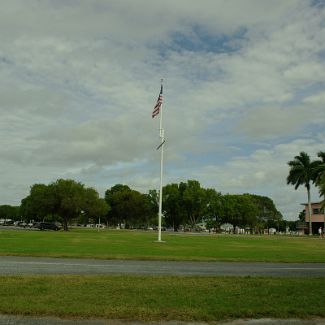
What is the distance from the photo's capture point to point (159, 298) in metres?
10.7

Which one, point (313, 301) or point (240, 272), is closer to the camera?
point (313, 301)

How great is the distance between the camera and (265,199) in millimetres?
171125

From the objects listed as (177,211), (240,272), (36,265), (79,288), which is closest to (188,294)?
(79,288)

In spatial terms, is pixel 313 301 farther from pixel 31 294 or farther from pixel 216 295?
pixel 31 294

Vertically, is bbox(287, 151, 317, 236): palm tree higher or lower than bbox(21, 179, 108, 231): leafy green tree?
higher

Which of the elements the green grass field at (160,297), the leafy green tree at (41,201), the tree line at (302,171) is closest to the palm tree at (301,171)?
the tree line at (302,171)

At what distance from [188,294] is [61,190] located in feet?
271

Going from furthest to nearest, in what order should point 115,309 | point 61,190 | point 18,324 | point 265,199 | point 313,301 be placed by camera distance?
1. point 265,199
2. point 61,190
3. point 313,301
4. point 115,309
5. point 18,324

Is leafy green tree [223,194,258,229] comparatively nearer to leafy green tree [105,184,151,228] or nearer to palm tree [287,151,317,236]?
leafy green tree [105,184,151,228]

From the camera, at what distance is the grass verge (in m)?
9.30

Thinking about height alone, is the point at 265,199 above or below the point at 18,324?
above

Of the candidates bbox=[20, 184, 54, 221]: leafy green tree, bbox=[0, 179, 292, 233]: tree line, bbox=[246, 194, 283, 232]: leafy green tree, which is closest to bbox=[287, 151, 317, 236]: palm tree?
bbox=[0, 179, 292, 233]: tree line

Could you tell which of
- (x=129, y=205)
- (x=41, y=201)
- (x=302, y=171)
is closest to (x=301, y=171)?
(x=302, y=171)

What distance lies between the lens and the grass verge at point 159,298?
930 centimetres
